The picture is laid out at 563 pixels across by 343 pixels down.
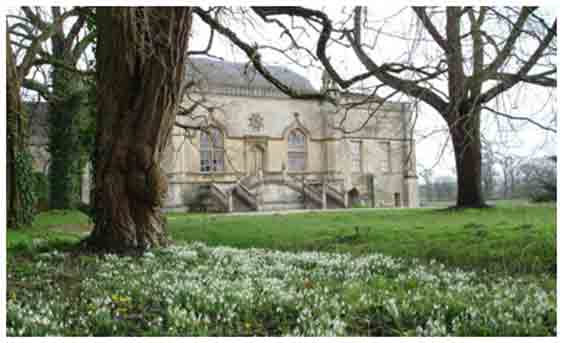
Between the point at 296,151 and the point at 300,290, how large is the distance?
3753 cm

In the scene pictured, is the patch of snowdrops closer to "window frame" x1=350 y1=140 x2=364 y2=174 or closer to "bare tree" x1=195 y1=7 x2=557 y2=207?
"bare tree" x1=195 y1=7 x2=557 y2=207

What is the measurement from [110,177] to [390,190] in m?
38.0

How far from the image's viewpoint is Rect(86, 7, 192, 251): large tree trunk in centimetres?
1002

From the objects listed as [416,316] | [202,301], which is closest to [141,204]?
[202,301]

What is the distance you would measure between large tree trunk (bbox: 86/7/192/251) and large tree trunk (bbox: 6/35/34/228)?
20.3 feet

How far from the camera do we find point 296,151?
4344 cm

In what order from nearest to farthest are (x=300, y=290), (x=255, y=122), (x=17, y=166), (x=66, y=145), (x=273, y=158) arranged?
1. (x=300, y=290)
2. (x=17, y=166)
3. (x=66, y=145)
4. (x=255, y=122)
5. (x=273, y=158)

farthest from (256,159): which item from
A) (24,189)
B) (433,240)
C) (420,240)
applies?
(433,240)

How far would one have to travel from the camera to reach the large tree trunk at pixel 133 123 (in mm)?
10023

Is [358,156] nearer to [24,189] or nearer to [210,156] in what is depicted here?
[210,156]

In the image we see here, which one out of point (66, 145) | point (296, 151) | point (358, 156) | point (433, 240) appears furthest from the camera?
point (358, 156)

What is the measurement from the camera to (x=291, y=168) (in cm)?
4306

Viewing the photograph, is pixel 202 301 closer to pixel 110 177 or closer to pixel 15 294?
pixel 15 294

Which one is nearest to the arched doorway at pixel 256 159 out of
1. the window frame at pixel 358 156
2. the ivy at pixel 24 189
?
the window frame at pixel 358 156
